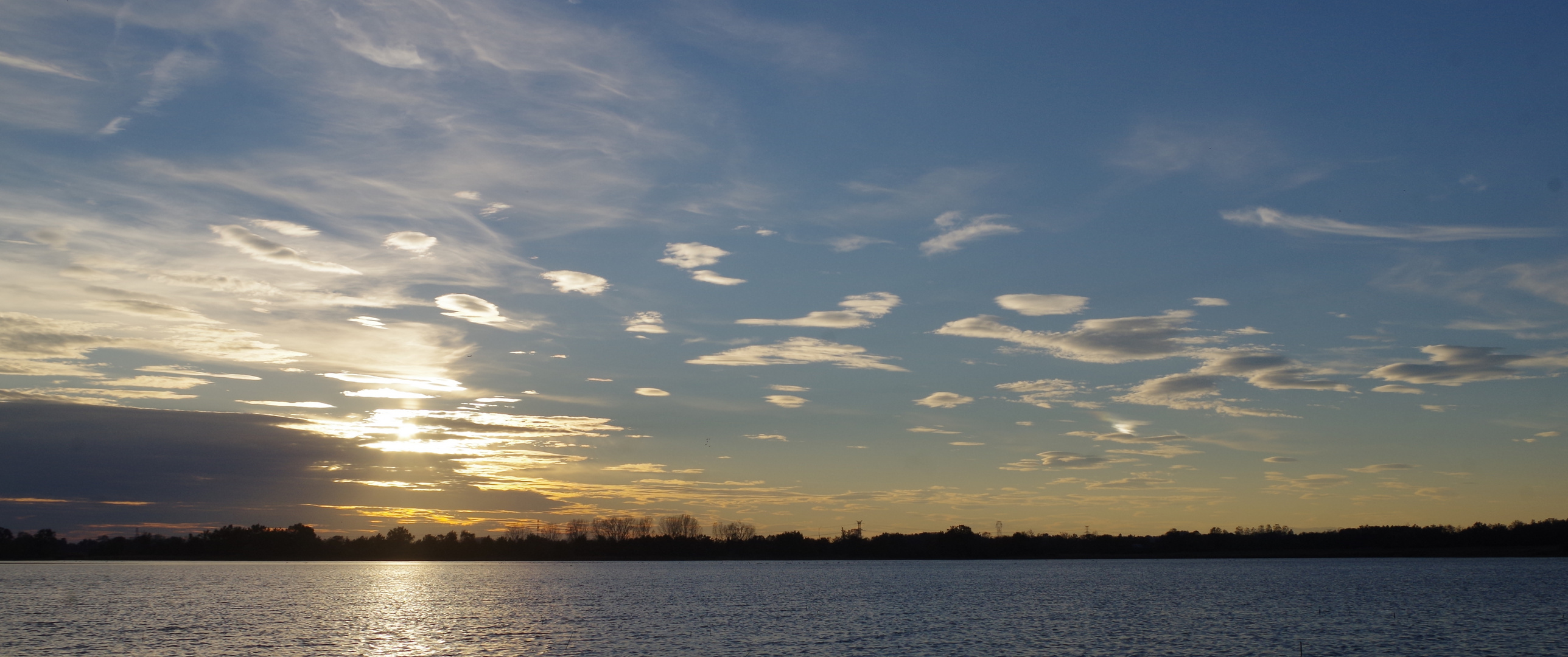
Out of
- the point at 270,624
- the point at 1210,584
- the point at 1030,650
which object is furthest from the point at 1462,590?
the point at 270,624

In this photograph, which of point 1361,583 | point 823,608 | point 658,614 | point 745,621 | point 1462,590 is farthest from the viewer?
point 1361,583

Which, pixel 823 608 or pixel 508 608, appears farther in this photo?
pixel 508 608

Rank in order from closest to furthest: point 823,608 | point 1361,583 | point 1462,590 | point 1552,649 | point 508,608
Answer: point 1552,649 < point 823,608 < point 508,608 < point 1462,590 < point 1361,583

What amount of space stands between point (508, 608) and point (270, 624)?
32521mm

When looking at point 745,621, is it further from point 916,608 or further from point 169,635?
point 169,635

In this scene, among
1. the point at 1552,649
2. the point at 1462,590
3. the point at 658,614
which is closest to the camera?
the point at 1552,649

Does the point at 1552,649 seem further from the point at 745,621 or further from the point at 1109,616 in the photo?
the point at 745,621

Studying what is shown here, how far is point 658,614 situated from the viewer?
361 ft

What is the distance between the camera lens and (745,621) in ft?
323

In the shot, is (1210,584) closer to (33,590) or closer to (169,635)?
(169,635)

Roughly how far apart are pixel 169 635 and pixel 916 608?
7856cm

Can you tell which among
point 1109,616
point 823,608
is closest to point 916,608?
point 823,608

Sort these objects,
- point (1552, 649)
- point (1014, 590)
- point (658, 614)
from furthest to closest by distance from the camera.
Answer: point (1014, 590), point (658, 614), point (1552, 649)

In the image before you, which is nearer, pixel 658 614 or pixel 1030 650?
pixel 1030 650
